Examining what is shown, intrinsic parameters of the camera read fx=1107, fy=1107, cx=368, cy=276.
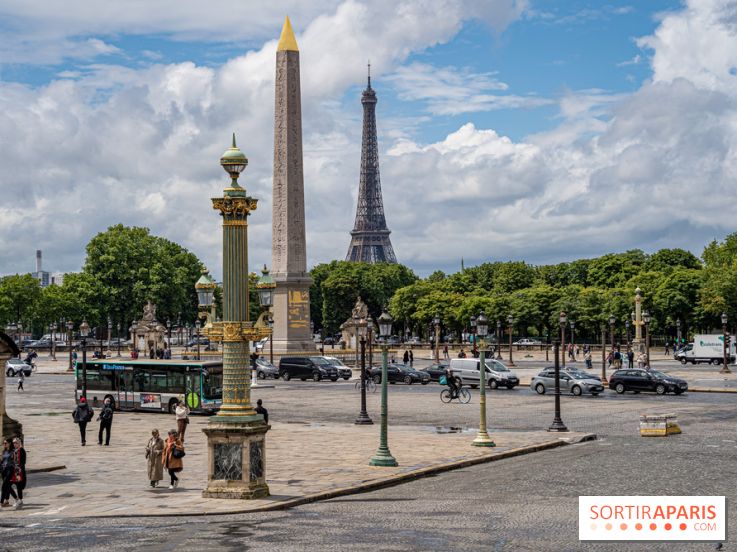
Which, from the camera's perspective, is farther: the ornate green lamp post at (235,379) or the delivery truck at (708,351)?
the delivery truck at (708,351)

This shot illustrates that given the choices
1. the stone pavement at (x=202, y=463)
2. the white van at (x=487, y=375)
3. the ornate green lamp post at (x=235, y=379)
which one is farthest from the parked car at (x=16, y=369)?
the ornate green lamp post at (x=235, y=379)

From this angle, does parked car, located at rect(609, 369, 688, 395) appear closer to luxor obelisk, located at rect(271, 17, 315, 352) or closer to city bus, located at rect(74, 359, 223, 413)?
city bus, located at rect(74, 359, 223, 413)

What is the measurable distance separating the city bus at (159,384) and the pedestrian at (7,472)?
23.2 metres

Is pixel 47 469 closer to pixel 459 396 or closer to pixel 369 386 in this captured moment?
pixel 459 396

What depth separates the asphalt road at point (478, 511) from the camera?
55.1 ft

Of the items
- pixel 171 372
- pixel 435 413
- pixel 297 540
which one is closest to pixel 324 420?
pixel 435 413

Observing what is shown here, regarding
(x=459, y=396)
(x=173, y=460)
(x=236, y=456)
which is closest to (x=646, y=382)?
(x=459, y=396)

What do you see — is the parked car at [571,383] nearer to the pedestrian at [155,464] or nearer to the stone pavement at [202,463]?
the stone pavement at [202,463]

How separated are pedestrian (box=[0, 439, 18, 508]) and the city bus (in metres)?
23.2

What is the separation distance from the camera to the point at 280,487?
75.2 ft

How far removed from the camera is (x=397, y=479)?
79.3ft

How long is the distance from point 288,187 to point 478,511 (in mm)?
51536

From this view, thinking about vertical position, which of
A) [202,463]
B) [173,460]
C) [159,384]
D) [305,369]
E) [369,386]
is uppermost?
[159,384]

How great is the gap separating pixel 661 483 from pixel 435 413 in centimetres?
2013
